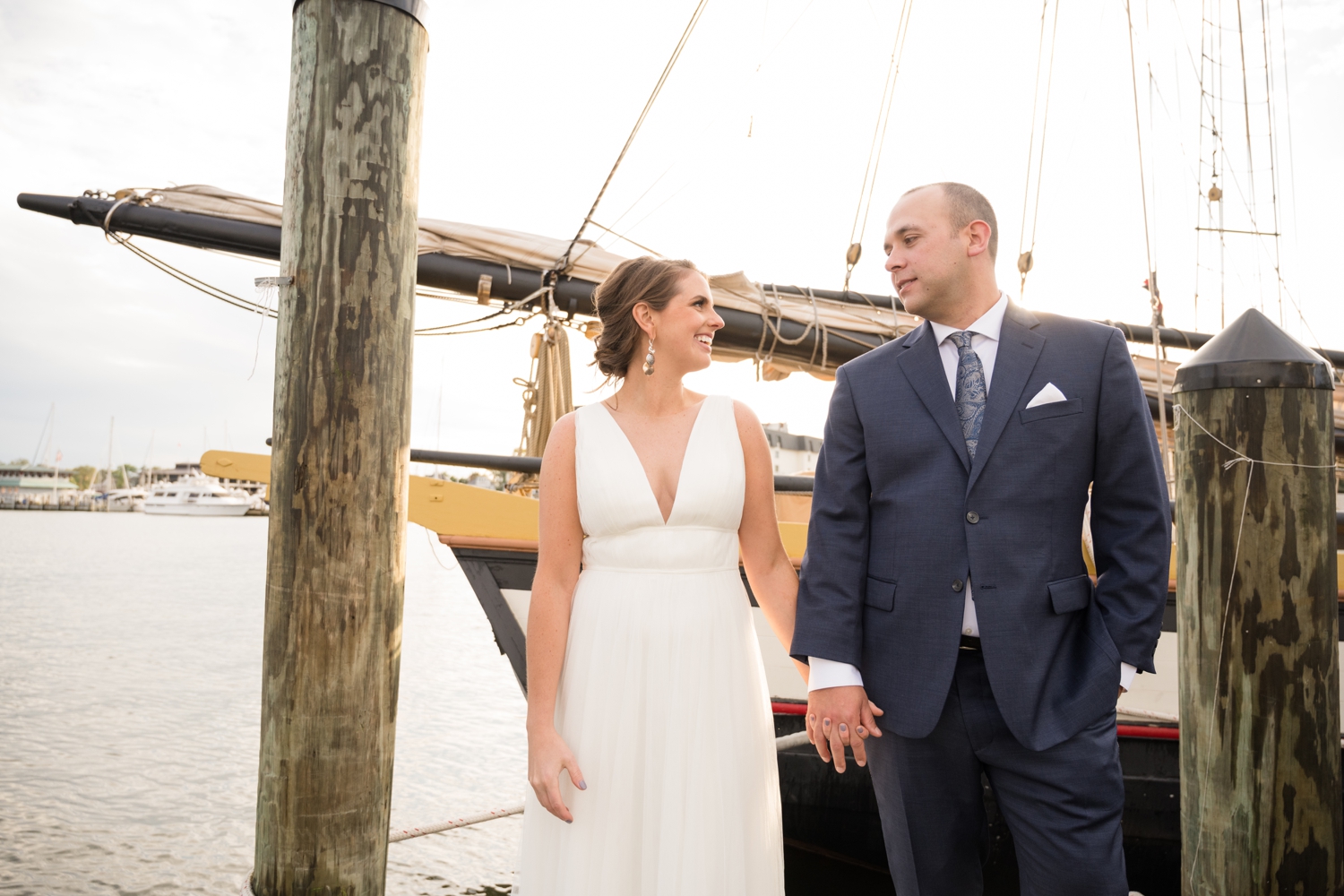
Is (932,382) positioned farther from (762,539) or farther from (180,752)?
(180,752)

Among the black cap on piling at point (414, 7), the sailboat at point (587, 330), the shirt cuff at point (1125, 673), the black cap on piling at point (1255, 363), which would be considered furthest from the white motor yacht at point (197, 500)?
the shirt cuff at point (1125, 673)

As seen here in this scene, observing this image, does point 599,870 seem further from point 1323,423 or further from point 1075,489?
point 1323,423

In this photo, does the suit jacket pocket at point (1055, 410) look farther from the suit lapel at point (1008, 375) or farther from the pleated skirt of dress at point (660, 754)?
the pleated skirt of dress at point (660, 754)

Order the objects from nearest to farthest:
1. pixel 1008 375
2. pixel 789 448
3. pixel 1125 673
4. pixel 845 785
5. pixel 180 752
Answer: pixel 1125 673, pixel 1008 375, pixel 845 785, pixel 180 752, pixel 789 448

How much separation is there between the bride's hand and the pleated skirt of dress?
64 mm

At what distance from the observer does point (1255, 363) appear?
2.08 meters

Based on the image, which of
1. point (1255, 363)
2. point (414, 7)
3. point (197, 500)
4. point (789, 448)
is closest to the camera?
point (1255, 363)

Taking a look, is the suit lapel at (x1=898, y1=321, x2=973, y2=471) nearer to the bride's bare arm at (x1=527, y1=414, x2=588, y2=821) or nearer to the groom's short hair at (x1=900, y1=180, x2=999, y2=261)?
the groom's short hair at (x1=900, y1=180, x2=999, y2=261)

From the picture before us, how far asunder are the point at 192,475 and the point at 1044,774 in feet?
396

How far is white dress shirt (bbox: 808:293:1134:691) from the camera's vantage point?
1848 millimetres

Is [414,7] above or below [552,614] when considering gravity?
above

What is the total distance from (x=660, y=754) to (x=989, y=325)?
50.9 inches

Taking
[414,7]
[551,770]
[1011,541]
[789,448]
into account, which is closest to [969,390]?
[1011,541]

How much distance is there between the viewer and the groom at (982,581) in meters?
1.74
